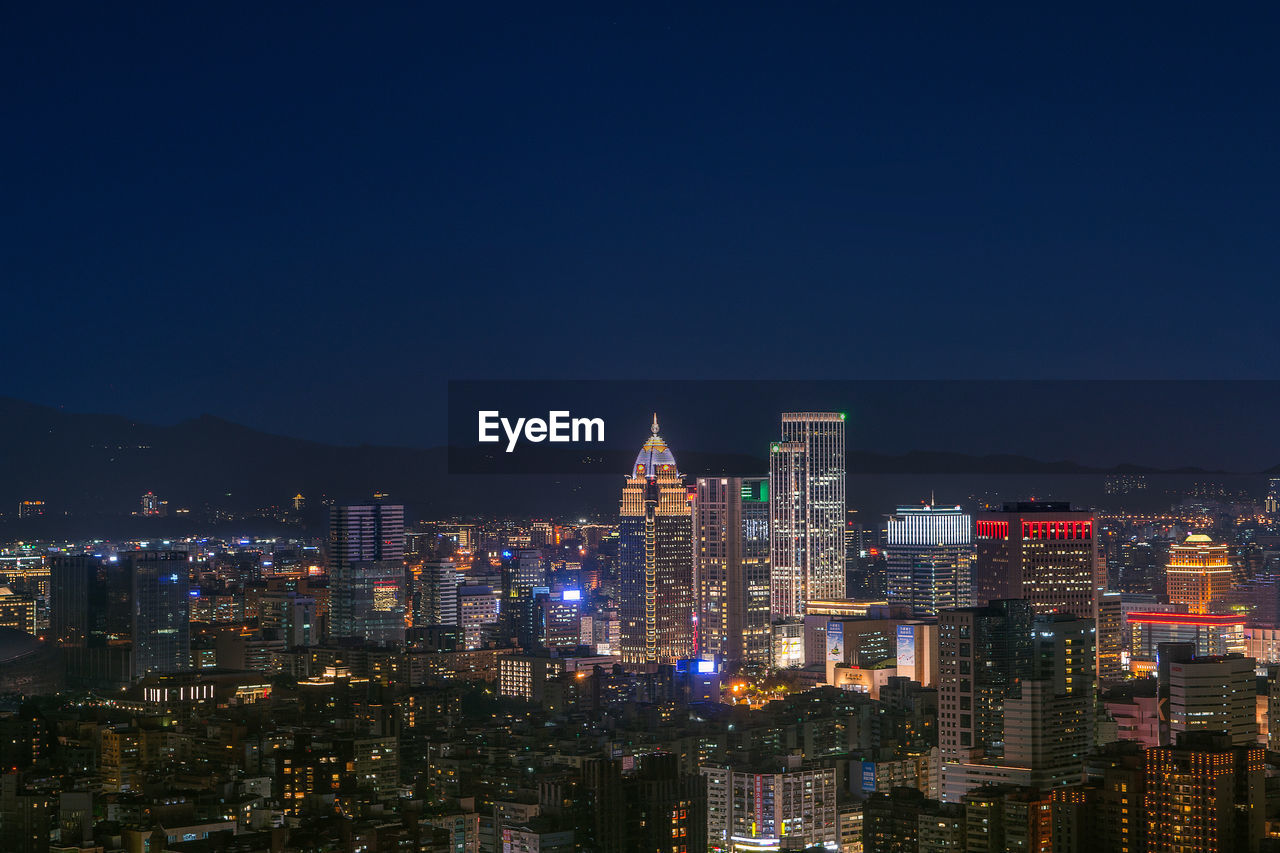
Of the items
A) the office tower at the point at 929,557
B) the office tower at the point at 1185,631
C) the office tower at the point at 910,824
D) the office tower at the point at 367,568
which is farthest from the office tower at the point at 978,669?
the office tower at the point at 367,568

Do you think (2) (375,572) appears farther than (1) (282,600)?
Yes

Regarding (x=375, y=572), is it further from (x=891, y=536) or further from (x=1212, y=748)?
(x=1212, y=748)

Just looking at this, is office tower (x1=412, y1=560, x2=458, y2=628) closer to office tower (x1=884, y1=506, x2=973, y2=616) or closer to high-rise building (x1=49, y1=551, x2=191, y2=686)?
high-rise building (x1=49, y1=551, x2=191, y2=686)

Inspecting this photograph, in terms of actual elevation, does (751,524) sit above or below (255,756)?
above

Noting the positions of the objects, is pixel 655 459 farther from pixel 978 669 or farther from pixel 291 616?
pixel 291 616

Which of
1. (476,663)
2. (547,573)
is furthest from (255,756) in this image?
(547,573)

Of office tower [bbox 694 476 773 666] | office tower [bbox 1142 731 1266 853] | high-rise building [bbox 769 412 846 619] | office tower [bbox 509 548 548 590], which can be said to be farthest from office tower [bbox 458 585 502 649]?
office tower [bbox 1142 731 1266 853]
